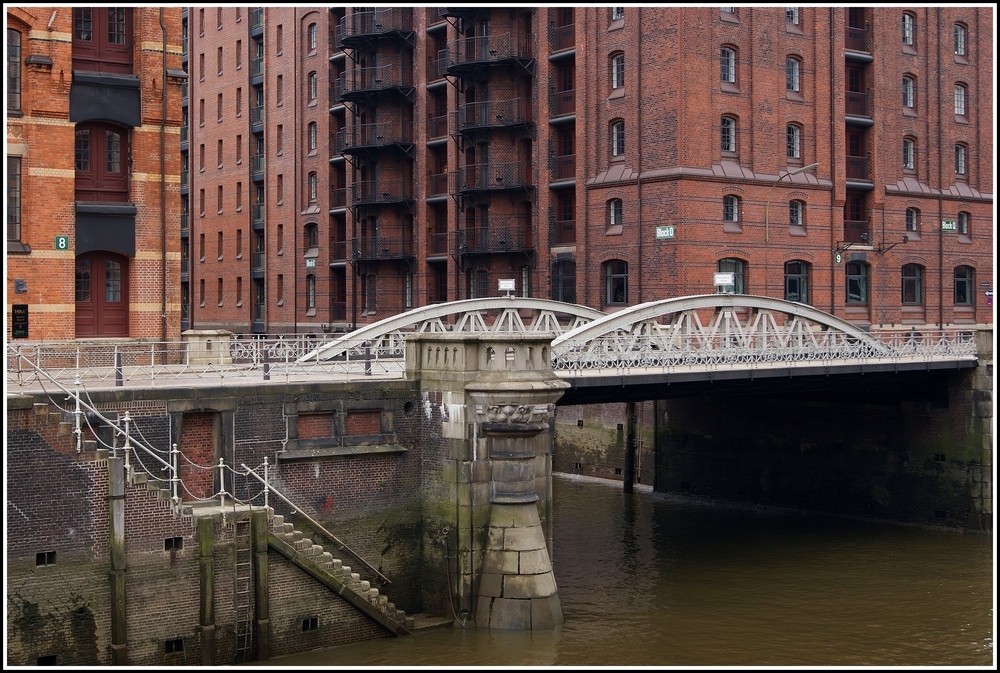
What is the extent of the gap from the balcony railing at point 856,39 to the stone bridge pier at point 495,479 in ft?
90.2

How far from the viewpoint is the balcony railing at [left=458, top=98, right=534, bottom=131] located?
154ft

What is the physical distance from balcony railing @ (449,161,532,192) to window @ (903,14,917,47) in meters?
14.5

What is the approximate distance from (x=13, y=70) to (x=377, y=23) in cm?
2800

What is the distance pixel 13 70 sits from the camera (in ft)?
85.2

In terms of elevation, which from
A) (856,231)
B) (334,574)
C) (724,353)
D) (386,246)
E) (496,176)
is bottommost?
(334,574)

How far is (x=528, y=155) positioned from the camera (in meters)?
47.8

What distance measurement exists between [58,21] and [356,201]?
90.7ft

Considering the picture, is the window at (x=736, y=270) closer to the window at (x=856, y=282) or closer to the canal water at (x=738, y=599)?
the window at (x=856, y=282)

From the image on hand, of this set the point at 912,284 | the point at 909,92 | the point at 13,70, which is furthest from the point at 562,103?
the point at 13,70

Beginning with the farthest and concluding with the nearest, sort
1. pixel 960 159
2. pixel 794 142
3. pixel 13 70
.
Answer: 1. pixel 960 159
2. pixel 794 142
3. pixel 13 70

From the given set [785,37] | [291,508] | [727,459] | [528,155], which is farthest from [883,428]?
[291,508]

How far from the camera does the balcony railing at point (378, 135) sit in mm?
52625

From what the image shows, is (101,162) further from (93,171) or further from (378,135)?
(378,135)

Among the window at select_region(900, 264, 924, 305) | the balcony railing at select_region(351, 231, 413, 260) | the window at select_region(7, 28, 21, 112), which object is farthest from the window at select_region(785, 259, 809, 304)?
the window at select_region(7, 28, 21, 112)
